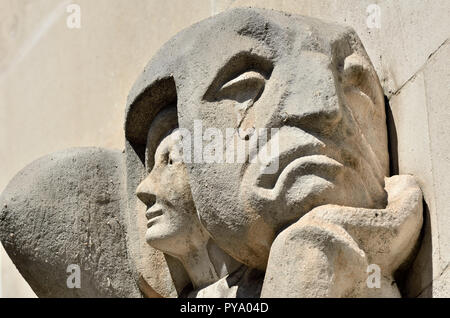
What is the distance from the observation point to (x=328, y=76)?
1933mm

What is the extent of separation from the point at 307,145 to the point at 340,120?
0.23 ft

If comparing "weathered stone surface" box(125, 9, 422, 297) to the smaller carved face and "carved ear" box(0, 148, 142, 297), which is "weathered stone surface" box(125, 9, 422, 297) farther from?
"carved ear" box(0, 148, 142, 297)

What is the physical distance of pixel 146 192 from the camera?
2.13m

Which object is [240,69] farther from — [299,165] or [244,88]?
[299,165]

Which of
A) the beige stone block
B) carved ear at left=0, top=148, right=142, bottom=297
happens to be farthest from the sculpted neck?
the beige stone block

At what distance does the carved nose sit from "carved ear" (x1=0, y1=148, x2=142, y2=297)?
0.41 ft

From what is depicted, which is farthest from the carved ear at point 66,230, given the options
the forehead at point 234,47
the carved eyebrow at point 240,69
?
the carved eyebrow at point 240,69

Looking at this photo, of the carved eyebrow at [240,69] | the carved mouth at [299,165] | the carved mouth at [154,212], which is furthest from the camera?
the carved mouth at [154,212]

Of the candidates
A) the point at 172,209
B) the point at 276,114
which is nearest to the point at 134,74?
the point at 172,209

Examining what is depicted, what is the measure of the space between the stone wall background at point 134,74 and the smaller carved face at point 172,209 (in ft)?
1.18

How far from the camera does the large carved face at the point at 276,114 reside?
1.89 m

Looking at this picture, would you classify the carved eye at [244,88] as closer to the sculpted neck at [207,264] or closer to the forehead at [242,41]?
the forehead at [242,41]

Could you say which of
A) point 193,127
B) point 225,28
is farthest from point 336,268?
point 225,28
